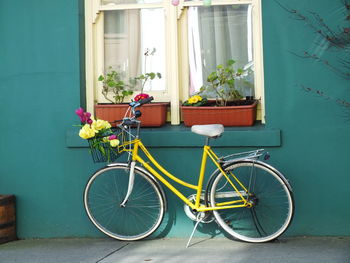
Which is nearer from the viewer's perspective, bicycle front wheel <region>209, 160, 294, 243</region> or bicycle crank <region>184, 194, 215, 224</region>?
bicycle crank <region>184, 194, 215, 224</region>

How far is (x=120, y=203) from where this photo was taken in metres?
6.25

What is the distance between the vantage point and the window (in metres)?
6.48

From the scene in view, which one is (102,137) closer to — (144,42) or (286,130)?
(144,42)

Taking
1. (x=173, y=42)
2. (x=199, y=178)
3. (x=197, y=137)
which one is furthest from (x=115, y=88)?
(x=199, y=178)

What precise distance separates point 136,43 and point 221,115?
1.21 m

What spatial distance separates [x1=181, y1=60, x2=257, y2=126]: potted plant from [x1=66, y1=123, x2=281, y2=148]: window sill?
10 centimetres

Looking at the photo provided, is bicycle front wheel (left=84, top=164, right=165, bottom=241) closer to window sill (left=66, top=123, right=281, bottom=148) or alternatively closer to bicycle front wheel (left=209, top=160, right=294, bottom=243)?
window sill (left=66, top=123, right=281, bottom=148)

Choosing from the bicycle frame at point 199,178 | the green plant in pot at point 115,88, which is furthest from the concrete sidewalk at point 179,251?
the green plant in pot at point 115,88

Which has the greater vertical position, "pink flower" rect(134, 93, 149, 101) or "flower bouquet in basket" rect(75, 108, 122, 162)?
"pink flower" rect(134, 93, 149, 101)

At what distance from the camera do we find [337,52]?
19.7 ft

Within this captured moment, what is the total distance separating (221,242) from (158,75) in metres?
1.75

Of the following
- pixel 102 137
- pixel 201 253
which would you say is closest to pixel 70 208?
pixel 102 137

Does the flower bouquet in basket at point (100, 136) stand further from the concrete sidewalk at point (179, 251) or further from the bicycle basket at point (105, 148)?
the concrete sidewalk at point (179, 251)

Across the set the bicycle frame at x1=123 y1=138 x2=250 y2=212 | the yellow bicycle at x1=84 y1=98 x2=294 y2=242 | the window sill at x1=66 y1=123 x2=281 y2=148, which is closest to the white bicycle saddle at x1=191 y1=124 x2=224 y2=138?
the yellow bicycle at x1=84 y1=98 x2=294 y2=242
